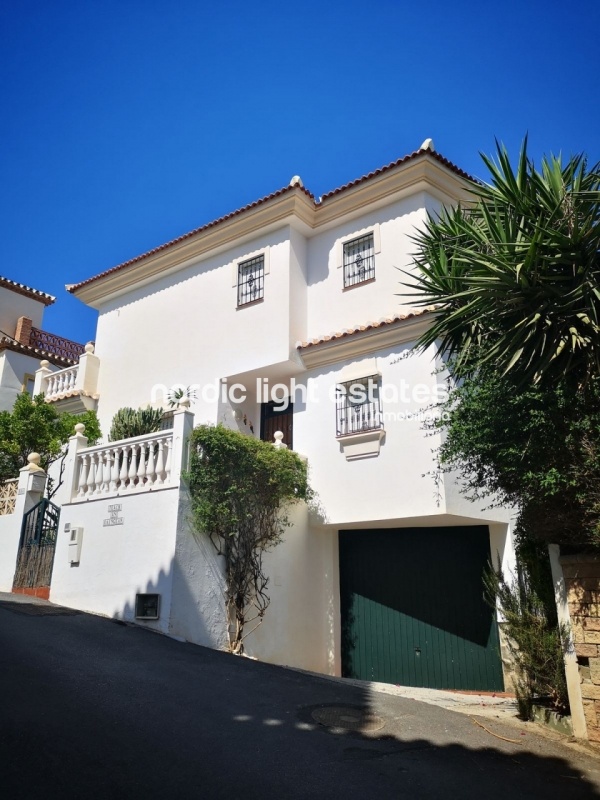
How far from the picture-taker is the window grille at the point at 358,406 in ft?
42.2

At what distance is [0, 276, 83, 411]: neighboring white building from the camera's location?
20955mm

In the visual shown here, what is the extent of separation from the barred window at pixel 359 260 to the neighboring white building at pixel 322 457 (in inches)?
1.2

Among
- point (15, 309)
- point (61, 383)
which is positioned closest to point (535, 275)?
point (61, 383)

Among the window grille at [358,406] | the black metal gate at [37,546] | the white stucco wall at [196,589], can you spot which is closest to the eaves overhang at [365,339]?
the window grille at [358,406]

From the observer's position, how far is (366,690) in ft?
29.9

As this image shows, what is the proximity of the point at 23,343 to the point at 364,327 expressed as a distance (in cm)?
1468

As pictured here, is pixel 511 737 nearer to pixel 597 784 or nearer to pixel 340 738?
pixel 597 784

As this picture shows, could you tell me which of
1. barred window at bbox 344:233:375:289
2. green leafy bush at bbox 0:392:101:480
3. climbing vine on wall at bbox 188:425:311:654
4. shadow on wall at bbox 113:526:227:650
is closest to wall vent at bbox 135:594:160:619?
shadow on wall at bbox 113:526:227:650

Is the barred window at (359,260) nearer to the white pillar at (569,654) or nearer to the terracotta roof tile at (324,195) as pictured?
the terracotta roof tile at (324,195)

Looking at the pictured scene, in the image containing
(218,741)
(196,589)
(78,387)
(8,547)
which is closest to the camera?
(218,741)

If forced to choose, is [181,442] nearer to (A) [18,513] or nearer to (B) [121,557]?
(B) [121,557]

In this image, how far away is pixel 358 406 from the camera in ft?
43.3

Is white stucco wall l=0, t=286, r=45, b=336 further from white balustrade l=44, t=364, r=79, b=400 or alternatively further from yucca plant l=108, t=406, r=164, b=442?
yucca plant l=108, t=406, r=164, b=442

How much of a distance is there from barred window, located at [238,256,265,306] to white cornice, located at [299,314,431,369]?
209 cm
